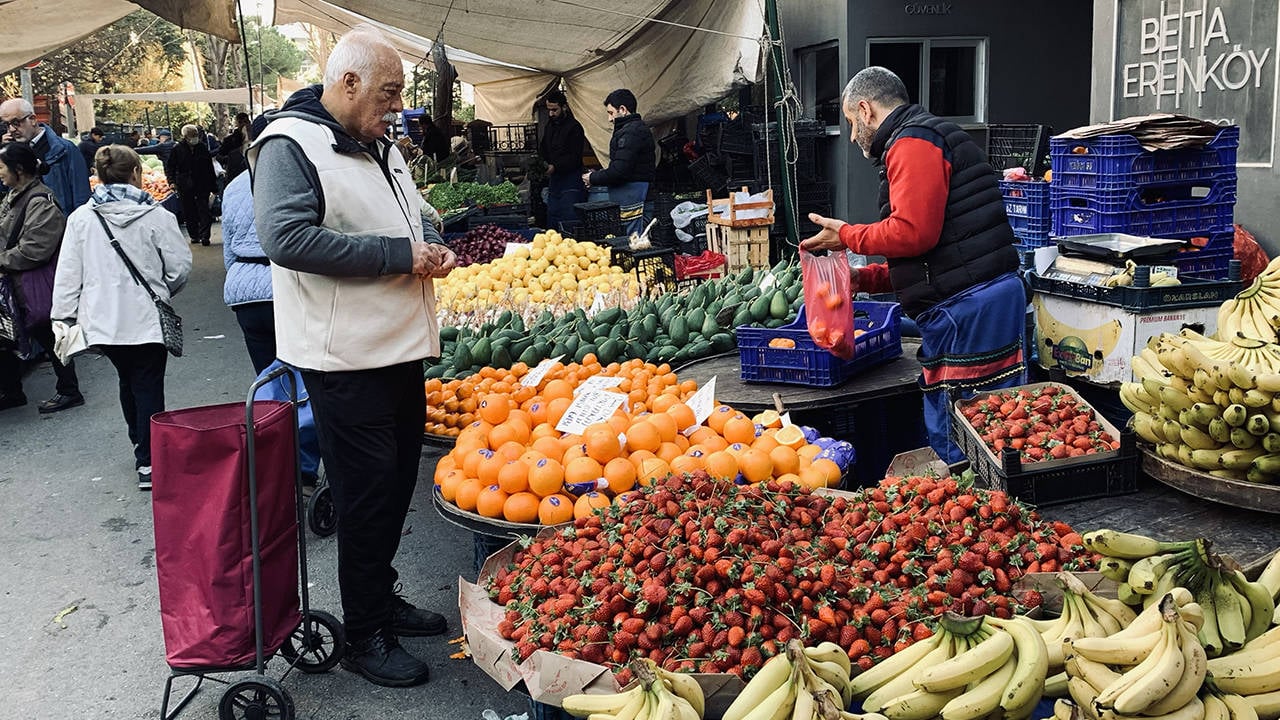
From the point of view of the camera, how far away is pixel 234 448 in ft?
11.8

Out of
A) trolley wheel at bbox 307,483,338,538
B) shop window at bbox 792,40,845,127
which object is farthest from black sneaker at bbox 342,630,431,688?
shop window at bbox 792,40,845,127

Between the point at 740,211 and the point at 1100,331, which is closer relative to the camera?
the point at 1100,331

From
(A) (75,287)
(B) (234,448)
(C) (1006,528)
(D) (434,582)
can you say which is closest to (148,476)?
(A) (75,287)

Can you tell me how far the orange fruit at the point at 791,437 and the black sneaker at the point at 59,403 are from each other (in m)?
7.22

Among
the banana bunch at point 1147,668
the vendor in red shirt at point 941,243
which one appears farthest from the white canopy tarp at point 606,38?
the banana bunch at point 1147,668

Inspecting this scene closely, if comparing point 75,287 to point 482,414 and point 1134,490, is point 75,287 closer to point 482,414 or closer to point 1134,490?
point 482,414

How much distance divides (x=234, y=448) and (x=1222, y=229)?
524 centimetres

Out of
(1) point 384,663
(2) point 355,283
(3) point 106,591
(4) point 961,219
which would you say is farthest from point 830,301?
(3) point 106,591

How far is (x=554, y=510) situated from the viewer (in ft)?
12.8

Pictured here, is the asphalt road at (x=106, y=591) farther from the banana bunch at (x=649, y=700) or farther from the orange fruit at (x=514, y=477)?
the banana bunch at (x=649, y=700)

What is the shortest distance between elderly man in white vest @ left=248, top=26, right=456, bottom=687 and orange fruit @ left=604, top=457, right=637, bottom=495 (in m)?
0.82

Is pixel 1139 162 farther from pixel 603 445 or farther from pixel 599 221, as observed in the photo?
pixel 599 221

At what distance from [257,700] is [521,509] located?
116 centimetres

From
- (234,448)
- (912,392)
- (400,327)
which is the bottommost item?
(912,392)
